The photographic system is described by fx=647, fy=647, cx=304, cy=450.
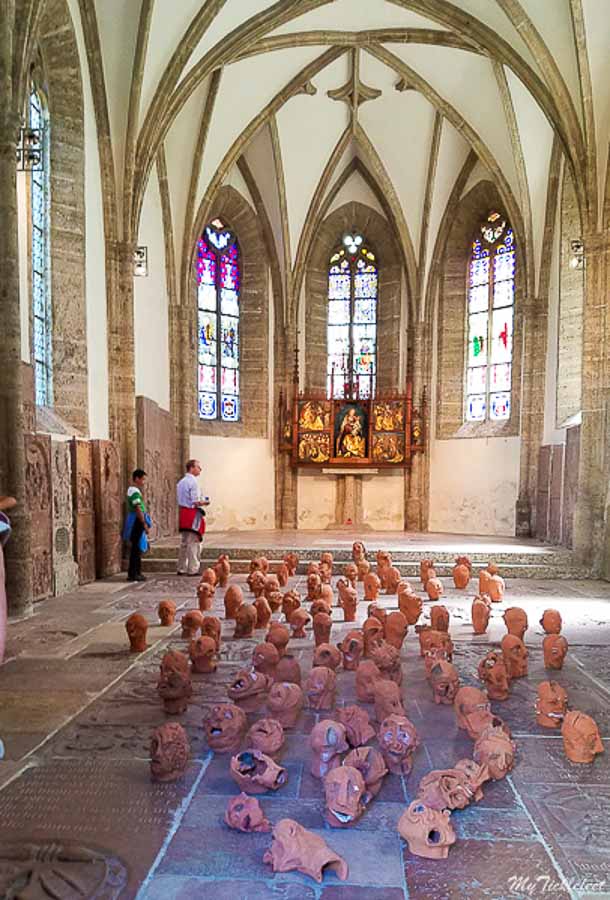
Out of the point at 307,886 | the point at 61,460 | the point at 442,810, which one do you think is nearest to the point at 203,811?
the point at 307,886

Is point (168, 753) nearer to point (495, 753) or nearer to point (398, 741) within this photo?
point (398, 741)

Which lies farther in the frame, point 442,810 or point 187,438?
point 187,438

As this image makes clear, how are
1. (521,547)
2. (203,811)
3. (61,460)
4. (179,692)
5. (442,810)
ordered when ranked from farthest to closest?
(521,547)
(61,460)
(179,692)
(203,811)
(442,810)

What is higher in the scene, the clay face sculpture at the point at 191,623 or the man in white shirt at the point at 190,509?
the man in white shirt at the point at 190,509

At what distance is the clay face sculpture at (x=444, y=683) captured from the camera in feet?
14.1

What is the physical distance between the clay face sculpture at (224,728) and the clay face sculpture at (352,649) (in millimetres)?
1485

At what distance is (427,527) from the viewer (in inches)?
664

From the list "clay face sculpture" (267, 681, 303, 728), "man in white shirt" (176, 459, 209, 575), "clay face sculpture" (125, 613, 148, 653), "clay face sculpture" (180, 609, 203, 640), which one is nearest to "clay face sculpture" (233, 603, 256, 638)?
"clay face sculpture" (180, 609, 203, 640)

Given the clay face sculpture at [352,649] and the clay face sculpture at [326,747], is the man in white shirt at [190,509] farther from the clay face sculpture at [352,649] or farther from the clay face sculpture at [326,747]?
the clay face sculpture at [326,747]

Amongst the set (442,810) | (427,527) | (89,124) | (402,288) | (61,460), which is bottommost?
(427,527)

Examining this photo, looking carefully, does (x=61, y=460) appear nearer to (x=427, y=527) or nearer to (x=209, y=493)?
(x=209, y=493)

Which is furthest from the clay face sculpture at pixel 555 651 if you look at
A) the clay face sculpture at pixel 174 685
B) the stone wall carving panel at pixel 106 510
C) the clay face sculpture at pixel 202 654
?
the stone wall carving panel at pixel 106 510

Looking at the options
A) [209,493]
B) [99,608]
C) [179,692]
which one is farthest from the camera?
[209,493]

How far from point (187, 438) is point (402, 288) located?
275 inches
